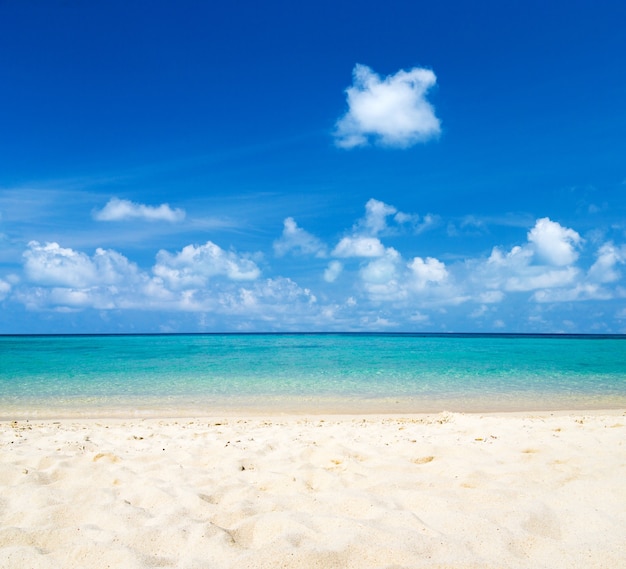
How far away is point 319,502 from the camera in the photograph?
4.59m

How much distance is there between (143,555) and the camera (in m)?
3.57

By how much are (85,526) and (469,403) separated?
42.7 feet

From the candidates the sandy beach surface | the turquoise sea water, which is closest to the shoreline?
the turquoise sea water

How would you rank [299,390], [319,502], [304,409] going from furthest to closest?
[299,390] → [304,409] → [319,502]

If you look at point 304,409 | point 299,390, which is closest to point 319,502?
point 304,409

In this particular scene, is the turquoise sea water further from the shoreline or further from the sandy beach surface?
the sandy beach surface

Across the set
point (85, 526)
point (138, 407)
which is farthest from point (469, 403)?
point (85, 526)

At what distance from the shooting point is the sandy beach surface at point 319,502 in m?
3.52

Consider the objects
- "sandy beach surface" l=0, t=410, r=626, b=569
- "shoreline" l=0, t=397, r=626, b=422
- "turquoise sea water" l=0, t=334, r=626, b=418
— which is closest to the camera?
"sandy beach surface" l=0, t=410, r=626, b=569

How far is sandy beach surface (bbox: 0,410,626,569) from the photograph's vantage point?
11.6 feet

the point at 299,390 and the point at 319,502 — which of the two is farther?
the point at 299,390

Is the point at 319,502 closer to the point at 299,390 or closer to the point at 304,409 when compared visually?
the point at 304,409

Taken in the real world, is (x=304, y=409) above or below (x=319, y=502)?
below

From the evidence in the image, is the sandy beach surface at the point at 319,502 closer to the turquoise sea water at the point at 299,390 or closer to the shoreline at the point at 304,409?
the shoreline at the point at 304,409
